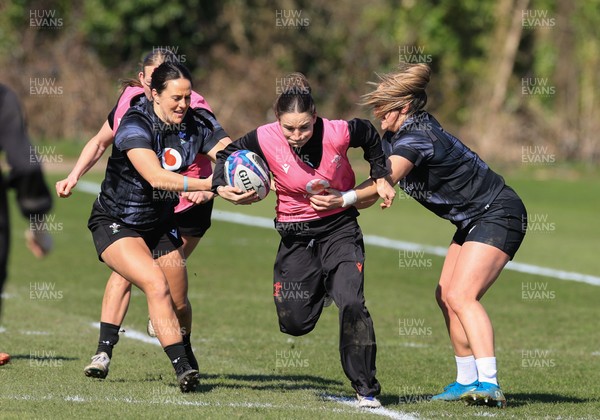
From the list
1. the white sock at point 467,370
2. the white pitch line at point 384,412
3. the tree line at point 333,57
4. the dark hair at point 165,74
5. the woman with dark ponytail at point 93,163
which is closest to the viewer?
the white pitch line at point 384,412

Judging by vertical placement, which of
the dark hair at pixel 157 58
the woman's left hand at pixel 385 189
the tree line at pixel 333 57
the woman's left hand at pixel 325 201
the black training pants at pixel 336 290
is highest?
the tree line at pixel 333 57

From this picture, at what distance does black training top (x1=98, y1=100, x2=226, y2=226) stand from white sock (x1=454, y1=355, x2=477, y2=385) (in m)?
2.21

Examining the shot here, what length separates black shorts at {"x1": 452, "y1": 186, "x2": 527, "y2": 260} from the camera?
7.71 metres

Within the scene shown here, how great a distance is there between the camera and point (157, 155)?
7828mm

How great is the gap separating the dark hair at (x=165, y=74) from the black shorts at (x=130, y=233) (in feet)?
3.18

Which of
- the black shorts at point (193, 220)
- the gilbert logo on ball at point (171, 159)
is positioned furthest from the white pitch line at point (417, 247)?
the gilbert logo on ball at point (171, 159)

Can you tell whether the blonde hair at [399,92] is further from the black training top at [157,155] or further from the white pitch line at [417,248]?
the white pitch line at [417,248]

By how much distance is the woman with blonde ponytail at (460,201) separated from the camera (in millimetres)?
7555

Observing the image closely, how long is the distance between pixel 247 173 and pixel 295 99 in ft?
1.76

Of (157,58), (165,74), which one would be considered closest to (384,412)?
(165,74)

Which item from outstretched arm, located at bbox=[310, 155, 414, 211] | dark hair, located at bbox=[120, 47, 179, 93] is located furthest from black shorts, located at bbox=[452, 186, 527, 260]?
dark hair, located at bbox=[120, 47, 179, 93]

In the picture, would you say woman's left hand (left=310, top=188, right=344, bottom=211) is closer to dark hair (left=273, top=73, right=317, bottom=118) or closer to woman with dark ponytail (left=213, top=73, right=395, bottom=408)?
woman with dark ponytail (left=213, top=73, right=395, bottom=408)

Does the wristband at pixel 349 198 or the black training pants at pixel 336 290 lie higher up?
the wristband at pixel 349 198

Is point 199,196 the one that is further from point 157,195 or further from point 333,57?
point 333,57
